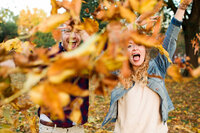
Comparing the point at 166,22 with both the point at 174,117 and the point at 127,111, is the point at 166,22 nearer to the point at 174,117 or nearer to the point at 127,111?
the point at 174,117

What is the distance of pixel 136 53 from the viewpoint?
1.73 metres

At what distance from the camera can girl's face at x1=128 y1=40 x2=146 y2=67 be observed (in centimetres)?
173

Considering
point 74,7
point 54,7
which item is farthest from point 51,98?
point 54,7

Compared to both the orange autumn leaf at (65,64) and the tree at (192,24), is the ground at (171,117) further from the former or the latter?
the tree at (192,24)

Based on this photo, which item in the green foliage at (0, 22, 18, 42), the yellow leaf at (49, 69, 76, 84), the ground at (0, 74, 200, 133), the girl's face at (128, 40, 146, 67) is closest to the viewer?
the yellow leaf at (49, 69, 76, 84)

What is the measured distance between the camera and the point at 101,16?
2.64 feet

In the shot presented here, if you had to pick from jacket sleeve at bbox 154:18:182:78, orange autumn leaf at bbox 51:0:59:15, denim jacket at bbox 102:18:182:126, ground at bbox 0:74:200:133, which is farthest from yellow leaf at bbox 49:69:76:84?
ground at bbox 0:74:200:133

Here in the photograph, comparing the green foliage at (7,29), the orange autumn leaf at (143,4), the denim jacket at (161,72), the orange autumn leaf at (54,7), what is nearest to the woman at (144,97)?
the denim jacket at (161,72)

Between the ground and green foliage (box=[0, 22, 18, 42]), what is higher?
green foliage (box=[0, 22, 18, 42])

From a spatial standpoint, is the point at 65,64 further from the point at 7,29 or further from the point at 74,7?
the point at 7,29

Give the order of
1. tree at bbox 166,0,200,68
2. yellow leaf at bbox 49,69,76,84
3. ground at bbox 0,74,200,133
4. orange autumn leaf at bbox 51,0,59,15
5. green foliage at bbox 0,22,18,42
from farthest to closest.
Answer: green foliage at bbox 0,22,18,42, tree at bbox 166,0,200,68, ground at bbox 0,74,200,133, orange autumn leaf at bbox 51,0,59,15, yellow leaf at bbox 49,69,76,84

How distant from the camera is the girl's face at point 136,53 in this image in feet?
5.67

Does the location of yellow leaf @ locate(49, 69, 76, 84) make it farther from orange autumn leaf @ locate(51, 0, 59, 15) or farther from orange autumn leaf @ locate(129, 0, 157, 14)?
orange autumn leaf @ locate(51, 0, 59, 15)

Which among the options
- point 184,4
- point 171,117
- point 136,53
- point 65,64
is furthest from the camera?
point 171,117
